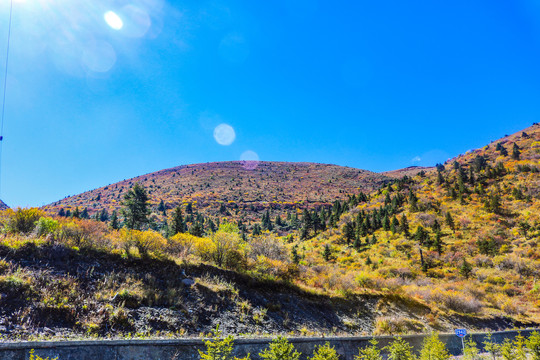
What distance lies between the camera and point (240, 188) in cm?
10938

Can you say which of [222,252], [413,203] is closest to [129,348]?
[222,252]

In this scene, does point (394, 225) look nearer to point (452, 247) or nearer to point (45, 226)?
point (452, 247)

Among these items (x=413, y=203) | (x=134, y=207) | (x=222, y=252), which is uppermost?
(x=413, y=203)

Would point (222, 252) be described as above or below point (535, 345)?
above

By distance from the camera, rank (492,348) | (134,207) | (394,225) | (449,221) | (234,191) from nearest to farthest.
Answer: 1. (492,348)
2. (134,207)
3. (449,221)
4. (394,225)
5. (234,191)

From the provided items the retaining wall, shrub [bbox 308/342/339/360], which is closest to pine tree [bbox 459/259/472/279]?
the retaining wall

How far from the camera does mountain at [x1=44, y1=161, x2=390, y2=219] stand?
8888 cm

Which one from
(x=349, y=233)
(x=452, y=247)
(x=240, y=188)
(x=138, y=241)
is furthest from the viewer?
(x=240, y=188)

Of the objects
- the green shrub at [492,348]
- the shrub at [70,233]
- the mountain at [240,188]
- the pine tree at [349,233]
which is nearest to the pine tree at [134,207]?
the shrub at [70,233]

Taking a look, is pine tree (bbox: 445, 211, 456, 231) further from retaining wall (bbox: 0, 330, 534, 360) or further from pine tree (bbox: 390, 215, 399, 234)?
retaining wall (bbox: 0, 330, 534, 360)

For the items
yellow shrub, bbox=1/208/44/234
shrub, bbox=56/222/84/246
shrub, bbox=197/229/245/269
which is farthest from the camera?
shrub, bbox=197/229/245/269

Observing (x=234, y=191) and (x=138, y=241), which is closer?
(x=138, y=241)

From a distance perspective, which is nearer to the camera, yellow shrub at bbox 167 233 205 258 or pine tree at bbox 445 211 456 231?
yellow shrub at bbox 167 233 205 258

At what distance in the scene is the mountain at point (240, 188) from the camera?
88.9 metres
